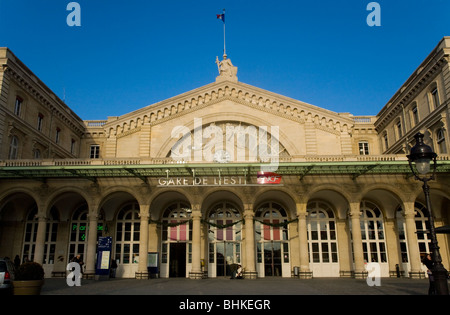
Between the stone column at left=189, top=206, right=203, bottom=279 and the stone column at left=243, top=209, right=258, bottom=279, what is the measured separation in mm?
3434

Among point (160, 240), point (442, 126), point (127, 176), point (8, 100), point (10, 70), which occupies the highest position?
point (10, 70)

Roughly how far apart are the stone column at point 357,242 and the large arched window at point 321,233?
3583 mm

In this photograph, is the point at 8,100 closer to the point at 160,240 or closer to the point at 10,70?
the point at 10,70

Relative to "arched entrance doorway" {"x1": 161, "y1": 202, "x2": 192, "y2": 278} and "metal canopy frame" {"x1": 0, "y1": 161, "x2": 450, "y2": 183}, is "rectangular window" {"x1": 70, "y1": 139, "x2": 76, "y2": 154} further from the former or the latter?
"arched entrance doorway" {"x1": 161, "y1": 202, "x2": 192, "y2": 278}

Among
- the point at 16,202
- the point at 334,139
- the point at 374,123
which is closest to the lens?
the point at 16,202

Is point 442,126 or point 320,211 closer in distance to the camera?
point 442,126

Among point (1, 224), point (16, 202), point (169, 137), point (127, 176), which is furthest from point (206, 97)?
point (1, 224)

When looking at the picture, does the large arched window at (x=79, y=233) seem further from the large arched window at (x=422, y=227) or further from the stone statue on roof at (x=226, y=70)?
the large arched window at (x=422, y=227)

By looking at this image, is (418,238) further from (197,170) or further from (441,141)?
(197,170)

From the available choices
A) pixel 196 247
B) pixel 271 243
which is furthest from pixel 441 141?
pixel 196 247

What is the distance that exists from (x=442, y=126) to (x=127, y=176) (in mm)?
23424

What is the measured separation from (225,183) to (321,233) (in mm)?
9697

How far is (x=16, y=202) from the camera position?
3066 cm

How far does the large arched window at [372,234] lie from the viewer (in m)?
30.0
